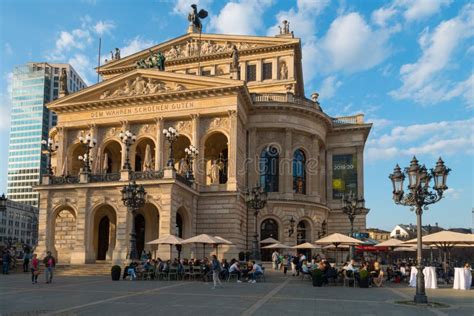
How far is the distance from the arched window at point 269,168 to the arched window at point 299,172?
Answer: 1.88m

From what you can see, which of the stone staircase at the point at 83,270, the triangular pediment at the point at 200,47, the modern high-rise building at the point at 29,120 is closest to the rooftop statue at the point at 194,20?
the triangular pediment at the point at 200,47

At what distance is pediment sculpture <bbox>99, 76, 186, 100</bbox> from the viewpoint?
4256 centimetres

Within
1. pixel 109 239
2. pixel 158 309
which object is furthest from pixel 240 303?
pixel 109 239

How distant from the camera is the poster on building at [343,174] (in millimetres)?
50562

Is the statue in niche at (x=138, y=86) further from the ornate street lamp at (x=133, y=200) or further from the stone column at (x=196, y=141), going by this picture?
the ornate street lamp at (x=133, y=200)

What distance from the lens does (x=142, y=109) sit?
43.0 meters

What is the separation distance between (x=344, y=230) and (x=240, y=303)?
3642 cm

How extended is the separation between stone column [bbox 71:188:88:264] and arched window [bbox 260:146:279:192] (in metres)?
16.4

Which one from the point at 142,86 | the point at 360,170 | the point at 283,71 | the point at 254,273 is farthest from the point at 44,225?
the point at 360,170

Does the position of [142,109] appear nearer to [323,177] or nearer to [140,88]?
[140,88]

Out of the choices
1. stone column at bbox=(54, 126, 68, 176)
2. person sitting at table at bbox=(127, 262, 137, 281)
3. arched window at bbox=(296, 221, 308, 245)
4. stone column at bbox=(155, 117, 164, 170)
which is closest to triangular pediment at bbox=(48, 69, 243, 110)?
stone column at bbox=(54, 126, 68, 176)

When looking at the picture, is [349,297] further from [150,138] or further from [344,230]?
[344,230]

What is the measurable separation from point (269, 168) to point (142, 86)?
13.8 metres

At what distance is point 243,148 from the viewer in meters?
44.3
